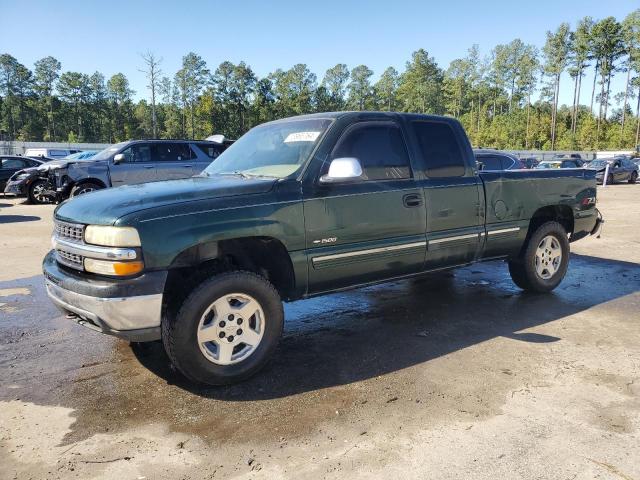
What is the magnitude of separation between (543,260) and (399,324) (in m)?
2.07

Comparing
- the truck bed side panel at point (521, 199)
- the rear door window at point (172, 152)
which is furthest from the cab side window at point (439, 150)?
the rear door window at point (172, 152)

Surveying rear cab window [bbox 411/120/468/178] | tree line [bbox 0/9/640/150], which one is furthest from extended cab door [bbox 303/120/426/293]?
tree line [bbox 0/9/640/150]

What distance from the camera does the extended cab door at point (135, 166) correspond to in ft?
41.8

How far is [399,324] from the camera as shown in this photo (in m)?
4.77

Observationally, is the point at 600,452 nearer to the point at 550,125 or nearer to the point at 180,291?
the point at 180,291

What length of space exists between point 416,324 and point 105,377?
9.02 ft

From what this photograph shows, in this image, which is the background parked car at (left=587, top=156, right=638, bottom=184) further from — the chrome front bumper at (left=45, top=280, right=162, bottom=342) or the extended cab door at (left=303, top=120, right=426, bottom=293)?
the chrome front bumper at (left=45, top=280, right=162, bottom=342)

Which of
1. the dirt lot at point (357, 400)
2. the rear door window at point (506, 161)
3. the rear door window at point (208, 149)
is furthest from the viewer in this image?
the rear door window at point (208, 149)

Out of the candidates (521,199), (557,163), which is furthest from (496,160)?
(557,163)

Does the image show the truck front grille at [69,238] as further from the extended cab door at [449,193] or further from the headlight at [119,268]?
the extended cab door at [449,193]

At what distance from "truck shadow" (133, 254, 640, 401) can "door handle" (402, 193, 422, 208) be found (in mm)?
1173

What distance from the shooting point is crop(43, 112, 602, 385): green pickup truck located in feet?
10.3

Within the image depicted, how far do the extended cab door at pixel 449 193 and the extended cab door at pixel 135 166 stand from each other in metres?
9.64

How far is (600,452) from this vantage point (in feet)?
8.70
